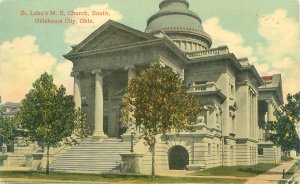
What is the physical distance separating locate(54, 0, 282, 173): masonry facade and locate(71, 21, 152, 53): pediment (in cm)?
Answer: 10

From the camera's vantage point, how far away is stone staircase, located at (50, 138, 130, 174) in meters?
32.5

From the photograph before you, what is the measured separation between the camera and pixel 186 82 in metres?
46.7

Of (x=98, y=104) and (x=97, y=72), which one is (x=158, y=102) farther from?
(x=97, y=72)

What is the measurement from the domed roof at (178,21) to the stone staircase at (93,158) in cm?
2108

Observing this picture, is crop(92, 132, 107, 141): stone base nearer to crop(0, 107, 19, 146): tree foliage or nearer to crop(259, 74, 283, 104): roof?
crop(0, 107, 19, 146): tree foliage

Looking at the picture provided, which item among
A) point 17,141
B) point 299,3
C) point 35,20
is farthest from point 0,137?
point 299,3

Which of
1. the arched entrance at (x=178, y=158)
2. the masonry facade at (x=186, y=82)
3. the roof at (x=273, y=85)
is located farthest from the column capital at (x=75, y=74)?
the roof at (x=273, y=85)

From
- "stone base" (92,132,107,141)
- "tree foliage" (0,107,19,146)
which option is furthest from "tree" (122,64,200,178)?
"tree foliage" (0,107,19,146)

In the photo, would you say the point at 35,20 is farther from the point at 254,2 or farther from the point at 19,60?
the point at 254,2

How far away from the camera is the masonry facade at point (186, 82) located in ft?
119

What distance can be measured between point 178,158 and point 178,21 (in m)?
22.2

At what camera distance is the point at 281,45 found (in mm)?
29516

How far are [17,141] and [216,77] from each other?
904 inches

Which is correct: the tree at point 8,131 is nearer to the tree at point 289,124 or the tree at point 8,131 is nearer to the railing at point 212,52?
the railing at point 212,52
